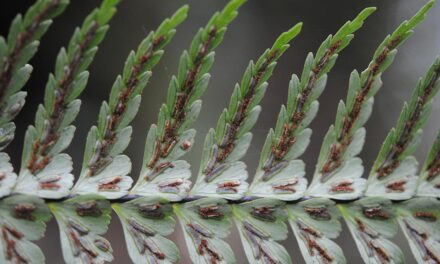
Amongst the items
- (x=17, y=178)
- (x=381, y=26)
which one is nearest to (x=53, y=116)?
(x=17, y=178)

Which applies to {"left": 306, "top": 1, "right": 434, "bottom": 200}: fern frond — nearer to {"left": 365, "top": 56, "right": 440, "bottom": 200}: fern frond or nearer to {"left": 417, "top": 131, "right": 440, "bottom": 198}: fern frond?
{"left": 365, "top": 56, "right": 440, "bottom": 200}: fern frond

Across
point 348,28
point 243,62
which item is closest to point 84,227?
point 348,28

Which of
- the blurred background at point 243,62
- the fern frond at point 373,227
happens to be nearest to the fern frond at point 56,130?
the fern frond at point 373,227

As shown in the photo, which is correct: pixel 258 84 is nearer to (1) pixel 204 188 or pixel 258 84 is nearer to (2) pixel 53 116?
(1) pixel 204 188

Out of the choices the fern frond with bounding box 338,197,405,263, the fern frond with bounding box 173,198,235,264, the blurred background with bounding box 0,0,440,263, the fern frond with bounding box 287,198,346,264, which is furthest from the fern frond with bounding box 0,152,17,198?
the blurred background with bounding box 0,0,440,263

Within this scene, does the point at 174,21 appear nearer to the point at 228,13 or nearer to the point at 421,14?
the point at 228,13
